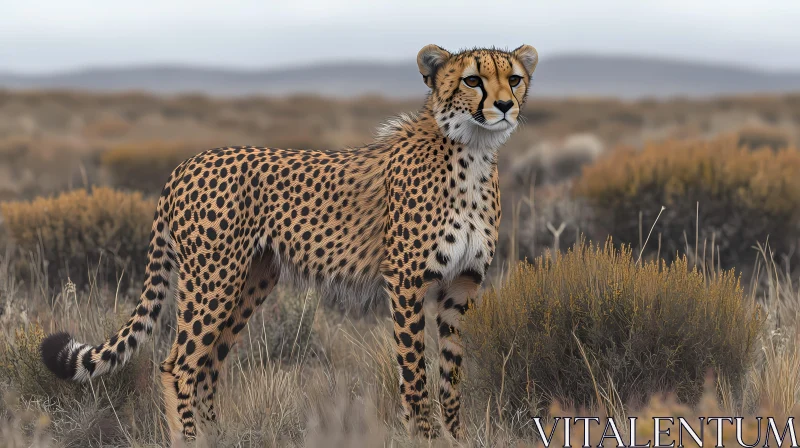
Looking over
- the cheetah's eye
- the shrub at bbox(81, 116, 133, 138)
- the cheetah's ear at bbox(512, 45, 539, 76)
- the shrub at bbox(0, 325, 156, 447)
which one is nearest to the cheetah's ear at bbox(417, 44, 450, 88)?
the cheetah's eye

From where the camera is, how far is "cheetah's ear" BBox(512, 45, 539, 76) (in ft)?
12.5

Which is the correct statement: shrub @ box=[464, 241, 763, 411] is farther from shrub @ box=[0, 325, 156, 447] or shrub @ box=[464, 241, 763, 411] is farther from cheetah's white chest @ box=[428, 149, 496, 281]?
shrub @ box=[0, 325, 156, 447]

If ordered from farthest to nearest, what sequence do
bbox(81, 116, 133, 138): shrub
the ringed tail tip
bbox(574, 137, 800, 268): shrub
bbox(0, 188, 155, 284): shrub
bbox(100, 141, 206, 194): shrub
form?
bbox(81, 116, 133, 138): shrub < bbox(100, 141, 206, 194): shrub < bbox(574, 137, 800, 268): shrub < bbox(0, 188, 155, 284): shrub < the ringed tail tip

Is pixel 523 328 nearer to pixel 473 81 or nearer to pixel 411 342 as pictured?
pixel 411 342

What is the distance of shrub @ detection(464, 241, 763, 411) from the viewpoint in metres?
3.88

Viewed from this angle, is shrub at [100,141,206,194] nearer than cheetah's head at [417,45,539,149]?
No

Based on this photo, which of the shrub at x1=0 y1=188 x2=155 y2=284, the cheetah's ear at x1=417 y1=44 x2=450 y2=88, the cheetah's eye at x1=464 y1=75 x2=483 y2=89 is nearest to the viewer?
the cheetah's eye at x1=464 y1=75 x2=483 y2=89

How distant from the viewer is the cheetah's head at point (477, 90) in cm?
353

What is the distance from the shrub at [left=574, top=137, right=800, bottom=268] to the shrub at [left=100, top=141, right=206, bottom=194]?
28.0 ft

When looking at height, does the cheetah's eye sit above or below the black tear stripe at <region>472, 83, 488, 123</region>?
above

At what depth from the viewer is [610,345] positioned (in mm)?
3943

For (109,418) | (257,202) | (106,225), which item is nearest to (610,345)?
(257,202)

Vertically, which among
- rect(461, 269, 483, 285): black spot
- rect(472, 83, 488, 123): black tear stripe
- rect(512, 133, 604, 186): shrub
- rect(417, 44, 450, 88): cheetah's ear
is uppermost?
rect(417, 44, 450, 88): cheetah's ear

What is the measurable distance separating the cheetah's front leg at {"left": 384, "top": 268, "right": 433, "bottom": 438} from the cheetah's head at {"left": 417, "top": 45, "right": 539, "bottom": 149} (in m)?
0.63
